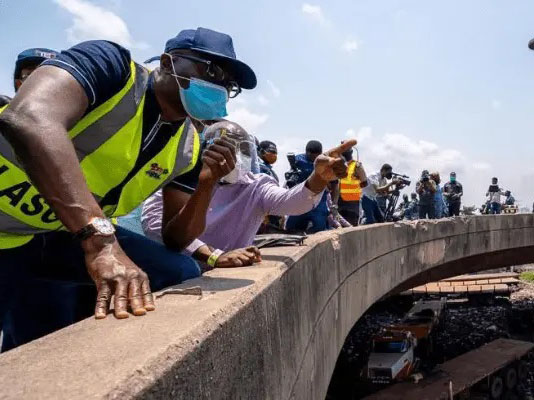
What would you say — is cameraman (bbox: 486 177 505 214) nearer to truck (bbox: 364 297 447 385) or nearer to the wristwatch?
truck (bbox: 364 297 447 385)

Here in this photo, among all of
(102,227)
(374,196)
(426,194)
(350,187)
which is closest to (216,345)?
(102,227)

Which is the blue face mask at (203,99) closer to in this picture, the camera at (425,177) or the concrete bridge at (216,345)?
the concrete bridge at (216,345)

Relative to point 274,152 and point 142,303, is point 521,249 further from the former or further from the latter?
point 142,303

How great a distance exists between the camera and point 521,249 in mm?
15570

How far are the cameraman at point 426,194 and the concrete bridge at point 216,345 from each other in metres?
9.34

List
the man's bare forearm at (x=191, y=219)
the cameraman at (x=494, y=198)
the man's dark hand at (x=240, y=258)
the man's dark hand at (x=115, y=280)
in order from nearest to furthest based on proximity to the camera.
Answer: the man's dark hand at (x=115, y=280)
the man's bare forearm at (x=191, y=219)
the man's dark hand at (x=240, y=258)
the cameraman at (x=494, y=198)

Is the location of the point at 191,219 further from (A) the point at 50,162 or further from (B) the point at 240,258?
(A) the point at 50,162

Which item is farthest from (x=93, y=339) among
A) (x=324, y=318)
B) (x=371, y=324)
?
(x=371, y=324)

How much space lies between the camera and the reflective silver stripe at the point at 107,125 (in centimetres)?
226

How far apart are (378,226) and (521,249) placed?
31.2 feet

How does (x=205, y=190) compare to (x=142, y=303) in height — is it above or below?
above

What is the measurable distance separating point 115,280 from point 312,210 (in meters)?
5.54

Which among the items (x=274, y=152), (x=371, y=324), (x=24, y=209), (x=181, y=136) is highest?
(x=274, y=152)

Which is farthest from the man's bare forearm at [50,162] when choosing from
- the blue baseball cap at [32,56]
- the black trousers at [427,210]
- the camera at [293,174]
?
the black trousers at [427,210]
